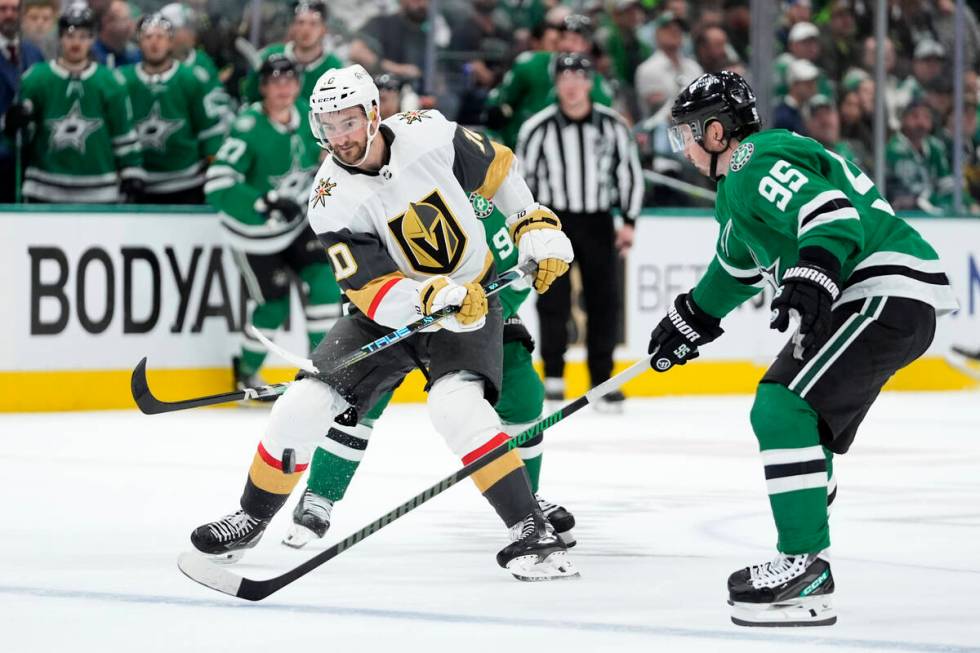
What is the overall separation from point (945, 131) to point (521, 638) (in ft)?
23.7

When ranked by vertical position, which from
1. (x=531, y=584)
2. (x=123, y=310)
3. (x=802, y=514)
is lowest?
(x=123, y=310)

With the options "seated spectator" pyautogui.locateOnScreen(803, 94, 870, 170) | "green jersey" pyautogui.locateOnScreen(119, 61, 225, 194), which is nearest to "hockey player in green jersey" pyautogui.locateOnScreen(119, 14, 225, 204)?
"green jersey" pyautogui.locateOnScreen(119, 61, 225, 194)

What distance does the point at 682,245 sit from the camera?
850cm

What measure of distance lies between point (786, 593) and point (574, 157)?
14.5 ft

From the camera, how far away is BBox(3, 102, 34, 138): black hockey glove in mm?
7117

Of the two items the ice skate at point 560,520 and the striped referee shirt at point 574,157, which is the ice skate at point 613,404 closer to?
the striped referee shirt at point 574,157

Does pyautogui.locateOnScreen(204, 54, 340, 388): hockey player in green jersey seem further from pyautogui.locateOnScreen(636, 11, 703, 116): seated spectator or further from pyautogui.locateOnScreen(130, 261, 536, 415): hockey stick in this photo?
pyautogui.locateOnScreen(130, 261, 536, 415): hockey stick

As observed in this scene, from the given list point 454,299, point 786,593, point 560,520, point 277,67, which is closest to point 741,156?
point 454,299

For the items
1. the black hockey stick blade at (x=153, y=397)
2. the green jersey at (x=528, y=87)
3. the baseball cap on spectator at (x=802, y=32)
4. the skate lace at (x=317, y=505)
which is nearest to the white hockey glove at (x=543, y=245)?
the black hockey stick blade at (x=153, y=397)

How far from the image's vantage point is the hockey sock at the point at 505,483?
358 cm

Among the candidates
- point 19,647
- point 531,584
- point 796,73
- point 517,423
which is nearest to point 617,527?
point 517,423

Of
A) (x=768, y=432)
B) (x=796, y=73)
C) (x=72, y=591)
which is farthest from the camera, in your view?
(x=796, y=73)

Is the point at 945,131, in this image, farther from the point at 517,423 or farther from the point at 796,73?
the point at 517,423

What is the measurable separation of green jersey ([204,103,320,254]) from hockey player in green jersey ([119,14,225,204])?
261 mm
